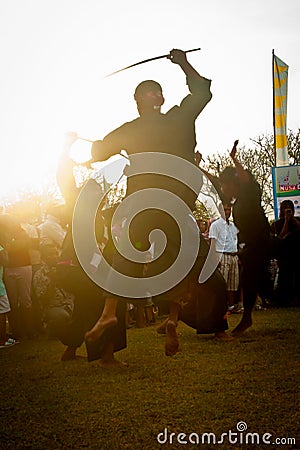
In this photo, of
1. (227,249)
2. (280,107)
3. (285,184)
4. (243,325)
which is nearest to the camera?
(243,325)

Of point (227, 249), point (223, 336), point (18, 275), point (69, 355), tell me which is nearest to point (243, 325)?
point (223, 336)

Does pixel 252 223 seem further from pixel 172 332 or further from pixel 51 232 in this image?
pixel 51 232

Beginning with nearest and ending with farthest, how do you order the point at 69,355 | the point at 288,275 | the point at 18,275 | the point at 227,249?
the point at 69,355 → the point at 18,275 → the point at 227,249 → the point at 288,275

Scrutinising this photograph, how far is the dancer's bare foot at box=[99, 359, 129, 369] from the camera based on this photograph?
8.01 meters

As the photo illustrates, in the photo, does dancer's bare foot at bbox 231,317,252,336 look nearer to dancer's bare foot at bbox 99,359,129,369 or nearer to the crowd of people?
the crowd of people

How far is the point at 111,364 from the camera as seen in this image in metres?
8.09

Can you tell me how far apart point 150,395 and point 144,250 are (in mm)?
1729

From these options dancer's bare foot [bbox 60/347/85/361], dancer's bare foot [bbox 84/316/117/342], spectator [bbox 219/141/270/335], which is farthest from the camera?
dancer's bare foot [bbox 60/347/85/361]

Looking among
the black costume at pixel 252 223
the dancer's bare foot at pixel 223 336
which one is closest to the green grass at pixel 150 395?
the dancer's bare foot at pixel 223 336

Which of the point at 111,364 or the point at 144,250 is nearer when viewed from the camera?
the point at 144,250

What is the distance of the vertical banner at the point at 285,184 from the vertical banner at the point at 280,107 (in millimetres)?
1099

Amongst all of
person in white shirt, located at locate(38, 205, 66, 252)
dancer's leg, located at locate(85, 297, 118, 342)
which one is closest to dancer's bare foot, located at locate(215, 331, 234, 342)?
person in white shirt, located at locate(38, 205, 66, 252)

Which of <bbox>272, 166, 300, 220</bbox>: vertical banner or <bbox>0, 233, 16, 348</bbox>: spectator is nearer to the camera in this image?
<bbox>0, 233, 16, 348</bbox>: spectator

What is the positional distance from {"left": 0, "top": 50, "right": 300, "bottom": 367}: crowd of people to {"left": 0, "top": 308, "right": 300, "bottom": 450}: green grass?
1.35 ft
